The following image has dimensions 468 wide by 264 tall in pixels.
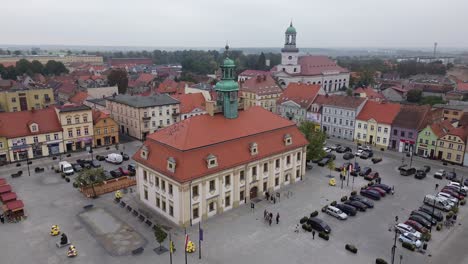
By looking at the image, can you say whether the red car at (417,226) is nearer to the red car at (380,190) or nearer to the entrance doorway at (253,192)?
the red car at (380,190)

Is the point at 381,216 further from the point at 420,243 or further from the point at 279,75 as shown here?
the point at 279,75

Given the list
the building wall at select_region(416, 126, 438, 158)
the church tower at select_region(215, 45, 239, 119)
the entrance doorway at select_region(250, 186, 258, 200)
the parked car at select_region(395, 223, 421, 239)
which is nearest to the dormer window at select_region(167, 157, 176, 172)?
the church tower at select_region(215, 45, 239, 119)

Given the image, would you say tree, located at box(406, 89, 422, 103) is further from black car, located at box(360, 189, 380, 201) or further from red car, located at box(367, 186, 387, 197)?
black car, located at box(360, 189, 380, 201)

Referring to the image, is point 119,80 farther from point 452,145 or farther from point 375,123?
point 452,145

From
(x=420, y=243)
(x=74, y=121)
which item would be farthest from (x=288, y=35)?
(x=420, y=243)

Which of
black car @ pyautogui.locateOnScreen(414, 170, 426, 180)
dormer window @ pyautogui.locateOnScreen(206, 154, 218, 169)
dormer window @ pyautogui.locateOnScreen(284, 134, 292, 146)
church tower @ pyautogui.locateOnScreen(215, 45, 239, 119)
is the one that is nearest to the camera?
dormer window @ pyautogui.locateOnScreen(206, 154, 218, 169)
